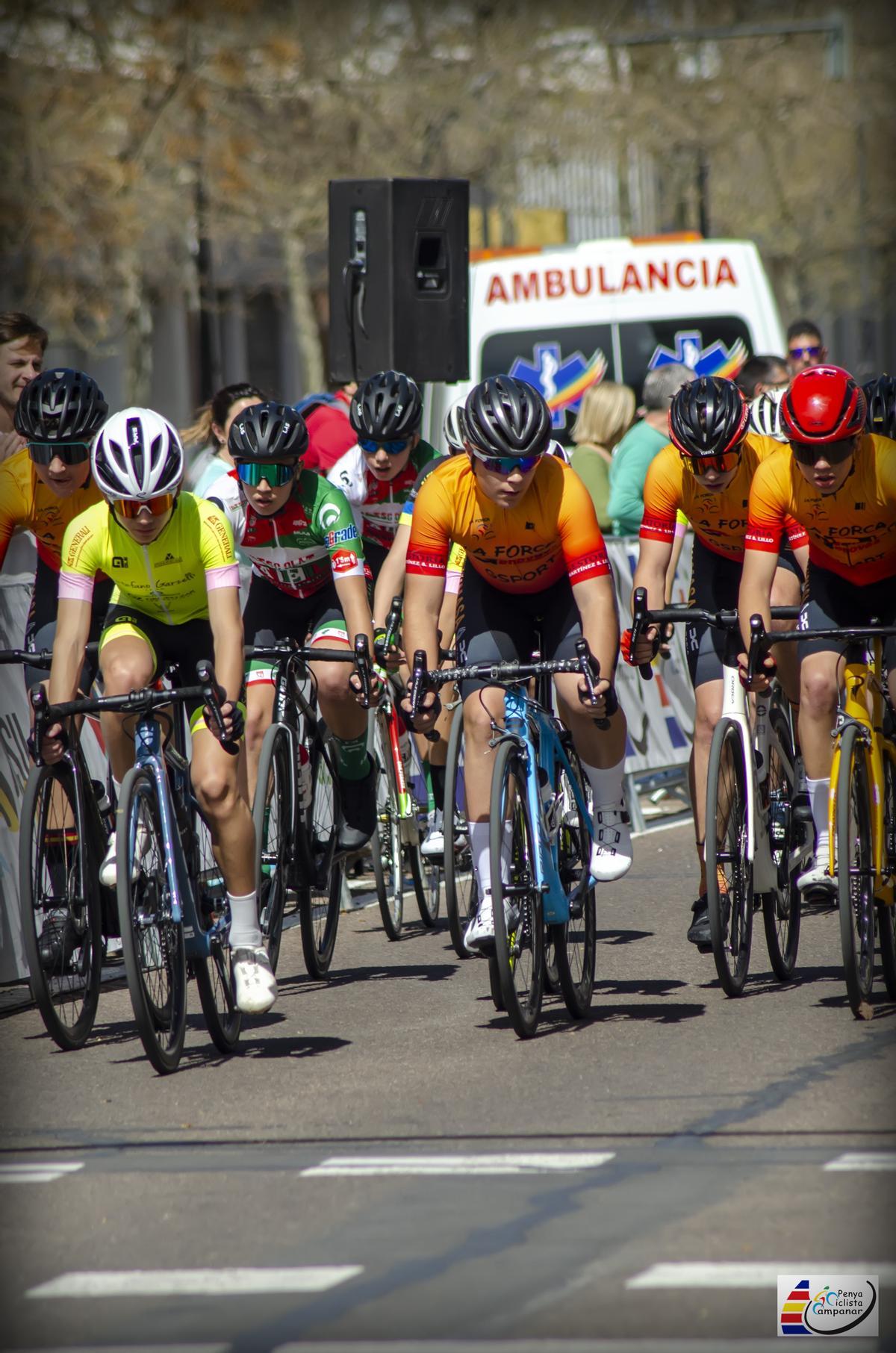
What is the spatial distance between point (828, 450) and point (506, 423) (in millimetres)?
1155

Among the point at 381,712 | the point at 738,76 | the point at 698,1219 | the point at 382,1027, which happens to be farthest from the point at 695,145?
the point at 698,1219

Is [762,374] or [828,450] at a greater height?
[762,374]

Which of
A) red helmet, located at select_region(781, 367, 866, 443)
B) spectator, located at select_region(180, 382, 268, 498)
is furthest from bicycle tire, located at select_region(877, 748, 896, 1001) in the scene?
spectator, located at select_region(180, 382, 268, 498)

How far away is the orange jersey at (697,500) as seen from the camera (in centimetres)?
838

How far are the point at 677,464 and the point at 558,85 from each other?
25.3m

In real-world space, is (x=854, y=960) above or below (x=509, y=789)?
below

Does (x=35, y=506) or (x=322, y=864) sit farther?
(x=322, y=864)

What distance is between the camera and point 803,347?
15.2m

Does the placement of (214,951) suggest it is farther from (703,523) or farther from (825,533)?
(703,523)

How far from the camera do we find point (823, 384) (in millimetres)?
7219

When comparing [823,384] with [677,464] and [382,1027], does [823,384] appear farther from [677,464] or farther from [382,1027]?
[382,1027]

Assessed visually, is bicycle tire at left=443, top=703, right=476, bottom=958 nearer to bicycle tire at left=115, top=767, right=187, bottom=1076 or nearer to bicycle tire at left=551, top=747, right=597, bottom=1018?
bicycle tire at left=551, top=747, right=597, bottom=1018

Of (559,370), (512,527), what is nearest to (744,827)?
(512,527)

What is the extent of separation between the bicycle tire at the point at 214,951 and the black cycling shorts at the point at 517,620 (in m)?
1.22
